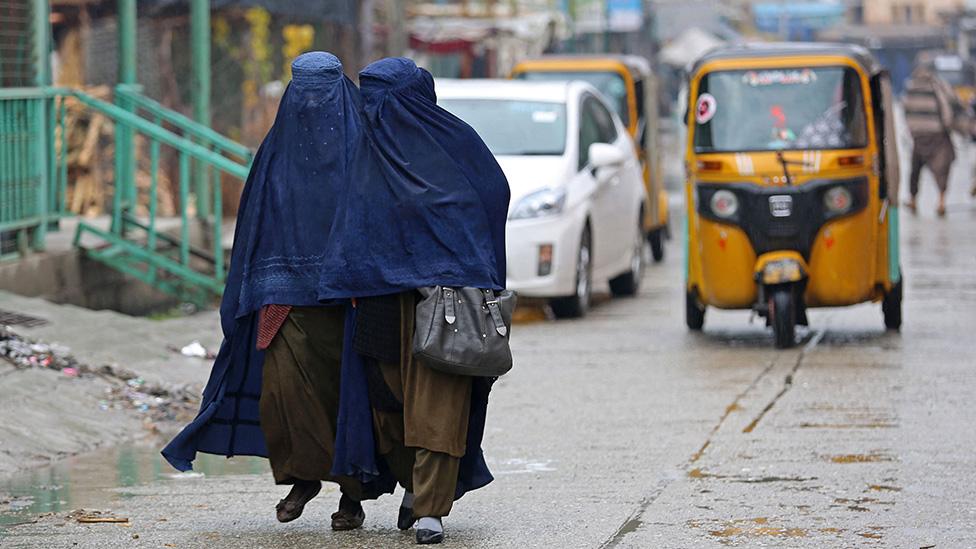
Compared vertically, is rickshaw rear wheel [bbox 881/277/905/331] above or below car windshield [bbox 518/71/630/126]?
below

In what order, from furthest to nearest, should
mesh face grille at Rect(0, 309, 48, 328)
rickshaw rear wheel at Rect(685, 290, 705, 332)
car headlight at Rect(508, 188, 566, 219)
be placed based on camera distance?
car headlight at Rect(508, 188, 566, 219), rickshaw rear wheel at Rect(685, 290, 705, 332), mesh face grille at Rect(0, 309, 48, 328)

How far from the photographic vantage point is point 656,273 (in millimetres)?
17391

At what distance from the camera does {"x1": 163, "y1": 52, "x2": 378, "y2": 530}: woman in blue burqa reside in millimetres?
5996

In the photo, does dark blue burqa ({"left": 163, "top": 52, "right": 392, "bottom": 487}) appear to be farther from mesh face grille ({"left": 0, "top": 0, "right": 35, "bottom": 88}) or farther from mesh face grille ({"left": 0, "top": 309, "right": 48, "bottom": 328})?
mesh face grille ({"left": 0, "top": 0, "right": 35, "bottom": 88})

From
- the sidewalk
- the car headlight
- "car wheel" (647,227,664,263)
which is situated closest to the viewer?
the sidewalk

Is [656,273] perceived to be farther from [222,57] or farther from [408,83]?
[408,83]

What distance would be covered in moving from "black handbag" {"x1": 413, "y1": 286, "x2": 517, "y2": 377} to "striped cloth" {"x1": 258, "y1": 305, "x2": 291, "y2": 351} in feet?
1.61

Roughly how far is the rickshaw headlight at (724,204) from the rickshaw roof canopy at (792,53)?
33.8 inches

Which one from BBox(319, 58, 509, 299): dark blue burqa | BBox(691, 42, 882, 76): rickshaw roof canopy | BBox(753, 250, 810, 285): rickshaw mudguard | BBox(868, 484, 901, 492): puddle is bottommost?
BBox(868, 484, 901, 492): puddle

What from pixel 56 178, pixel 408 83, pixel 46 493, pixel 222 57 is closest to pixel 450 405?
pixel 408 83

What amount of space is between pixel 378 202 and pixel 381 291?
298 mm

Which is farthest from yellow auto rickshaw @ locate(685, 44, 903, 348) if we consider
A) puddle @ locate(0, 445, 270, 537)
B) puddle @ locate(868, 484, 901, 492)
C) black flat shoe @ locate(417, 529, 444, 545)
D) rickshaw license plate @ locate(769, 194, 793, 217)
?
black flat shoe @ locate(417, 529, 444, 545)

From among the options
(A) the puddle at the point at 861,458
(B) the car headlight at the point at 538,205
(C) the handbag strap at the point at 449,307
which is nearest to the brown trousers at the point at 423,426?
(C) the handbag strap at the point at 449,307

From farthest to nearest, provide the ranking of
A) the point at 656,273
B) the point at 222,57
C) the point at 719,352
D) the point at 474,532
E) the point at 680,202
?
the point at 680,202, the point at 222,57, the point at 656,273, the point at 719,352, the point at 474,532
